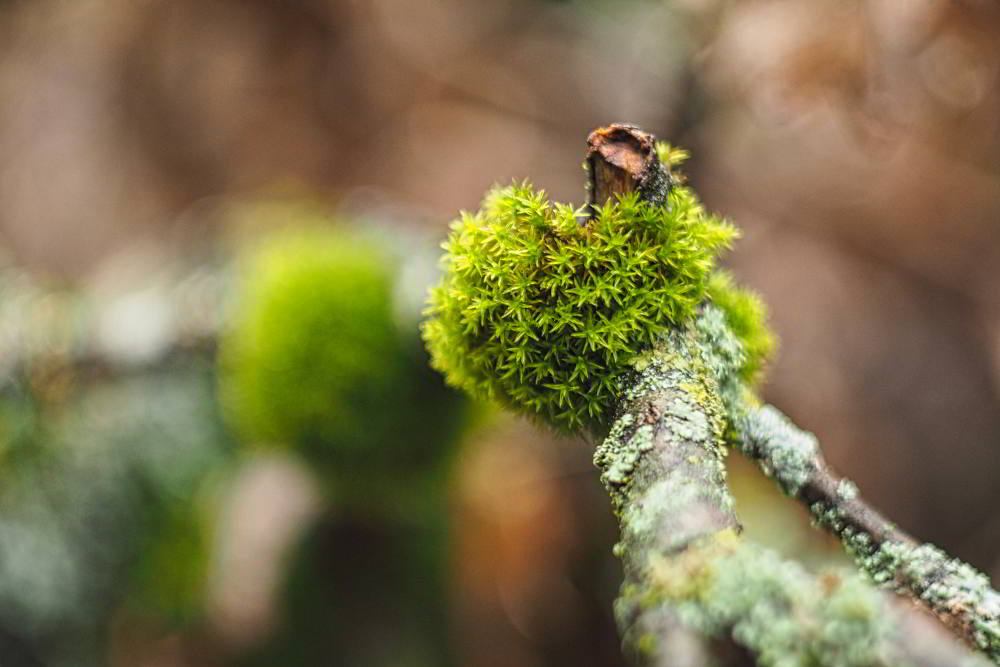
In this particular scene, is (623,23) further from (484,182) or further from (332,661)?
(332,661)

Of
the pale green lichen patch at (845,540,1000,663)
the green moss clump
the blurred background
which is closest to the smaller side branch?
the pale green lichen patch at (845,540,1000,663)

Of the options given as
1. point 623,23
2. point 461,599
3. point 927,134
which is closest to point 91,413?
point 461,599

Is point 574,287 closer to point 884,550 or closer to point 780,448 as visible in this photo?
point 780,448

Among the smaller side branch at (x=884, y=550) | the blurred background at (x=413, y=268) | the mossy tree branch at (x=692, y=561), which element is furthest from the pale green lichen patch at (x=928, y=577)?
the blurred background at (x=413, y=268)

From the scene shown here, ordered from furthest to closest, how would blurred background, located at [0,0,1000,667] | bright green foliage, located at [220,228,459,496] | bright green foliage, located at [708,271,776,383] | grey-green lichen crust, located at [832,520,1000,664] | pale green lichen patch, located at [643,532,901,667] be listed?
blurred background, located at [0,0,1000,667], bright green foliage, located at [220,228,459,496], bright green foliage, located at [708,271,776,383], grey-green lichen crust, located at [832,520,1000,664], pale green lichen patch, located at [643,532,901,667]

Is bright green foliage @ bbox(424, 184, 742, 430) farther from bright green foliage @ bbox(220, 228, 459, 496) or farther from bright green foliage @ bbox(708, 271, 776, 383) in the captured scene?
bright green foliage @ bbox(220, 228, 459, 496)

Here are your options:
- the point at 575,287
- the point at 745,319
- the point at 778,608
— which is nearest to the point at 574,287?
the point at 575,287

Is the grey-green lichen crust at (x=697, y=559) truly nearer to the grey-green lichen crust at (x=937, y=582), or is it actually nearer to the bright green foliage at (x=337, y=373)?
the grey-green lichen crust at (x=937, y=582)
